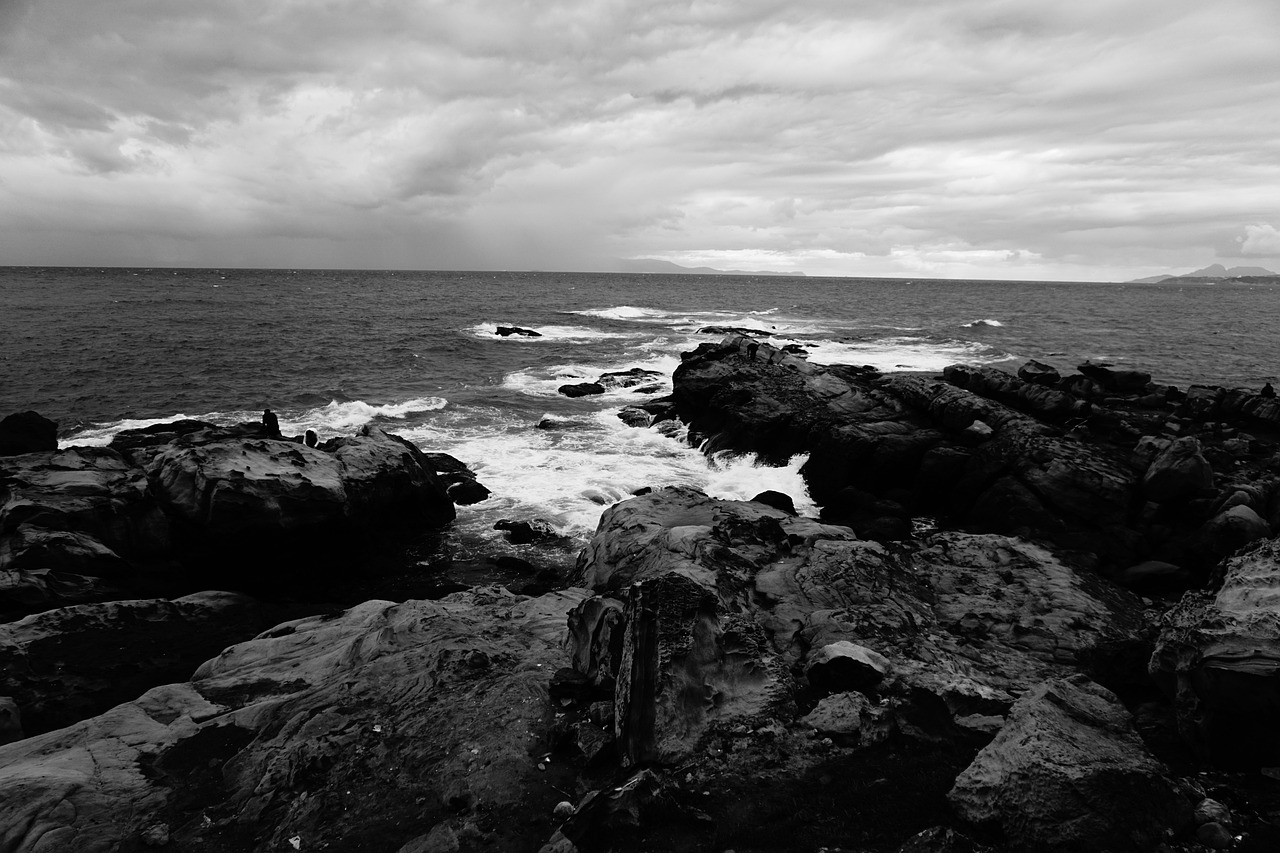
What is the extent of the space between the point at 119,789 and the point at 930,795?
1194 centimetres

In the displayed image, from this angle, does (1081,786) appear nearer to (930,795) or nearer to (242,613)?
(930,795)

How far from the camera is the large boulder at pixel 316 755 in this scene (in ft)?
30.7

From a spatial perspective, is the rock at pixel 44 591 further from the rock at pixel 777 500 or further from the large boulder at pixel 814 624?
the rock at pixel 777 500

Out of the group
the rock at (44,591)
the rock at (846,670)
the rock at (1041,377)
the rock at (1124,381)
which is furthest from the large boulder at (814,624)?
the rock at (1124,381)

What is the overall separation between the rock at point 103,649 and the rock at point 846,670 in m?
14.0

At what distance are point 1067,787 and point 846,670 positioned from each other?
3.64 meters

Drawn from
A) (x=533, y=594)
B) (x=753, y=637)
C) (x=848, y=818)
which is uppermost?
(x=753, y=637)

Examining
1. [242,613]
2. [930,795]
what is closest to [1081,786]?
[930,795]

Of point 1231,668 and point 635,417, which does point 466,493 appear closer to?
point 635,417

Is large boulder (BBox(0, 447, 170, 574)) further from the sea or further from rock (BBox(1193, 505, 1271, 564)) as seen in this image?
rock (BBox(1193, 505, 1271, 564))

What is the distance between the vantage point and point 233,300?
10669cm

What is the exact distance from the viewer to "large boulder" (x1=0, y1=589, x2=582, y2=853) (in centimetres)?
936

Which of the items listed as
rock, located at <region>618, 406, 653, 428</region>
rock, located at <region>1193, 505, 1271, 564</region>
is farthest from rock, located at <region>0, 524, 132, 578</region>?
rock, located at <region>1193, 505, 1271, 564</region>

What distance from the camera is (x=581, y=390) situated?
47000mm
